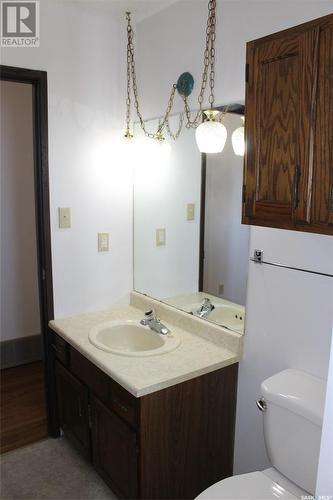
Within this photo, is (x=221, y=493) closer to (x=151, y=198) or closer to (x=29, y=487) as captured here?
(x=29, y=487)

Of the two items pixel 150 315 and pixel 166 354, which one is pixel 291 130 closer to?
pixel 166 354

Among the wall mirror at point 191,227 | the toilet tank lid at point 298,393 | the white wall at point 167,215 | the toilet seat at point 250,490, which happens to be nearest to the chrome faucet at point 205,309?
the wall mirror at point 191,227

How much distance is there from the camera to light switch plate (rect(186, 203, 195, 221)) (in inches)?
86.9

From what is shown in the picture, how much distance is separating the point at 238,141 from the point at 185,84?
→ 0.45m

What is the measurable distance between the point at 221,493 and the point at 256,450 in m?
0.47

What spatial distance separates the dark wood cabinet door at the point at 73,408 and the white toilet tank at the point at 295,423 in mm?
933

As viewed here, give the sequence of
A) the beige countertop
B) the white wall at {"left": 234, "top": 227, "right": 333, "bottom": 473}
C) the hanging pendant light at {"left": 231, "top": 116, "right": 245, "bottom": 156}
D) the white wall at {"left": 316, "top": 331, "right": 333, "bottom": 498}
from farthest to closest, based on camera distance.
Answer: the hanging pendant light at {"left": 231, "top": 116, "right": 245, "bottom": 156}
the beige countertop
the white wall at {"left": 234, "top": 227, "right": 333, "bottom": 473}
the white wall at {"left": 316, "top": 331, "right": 333, "bottom": 498}

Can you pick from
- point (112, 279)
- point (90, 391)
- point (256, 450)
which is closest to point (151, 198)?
point (112, 279)

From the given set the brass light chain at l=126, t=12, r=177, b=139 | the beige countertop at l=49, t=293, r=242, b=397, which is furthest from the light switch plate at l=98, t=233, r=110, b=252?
the brass light chain at l=126, t=12, r=177, b=139

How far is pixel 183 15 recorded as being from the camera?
80.0 inches

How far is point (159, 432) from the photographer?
168 cm

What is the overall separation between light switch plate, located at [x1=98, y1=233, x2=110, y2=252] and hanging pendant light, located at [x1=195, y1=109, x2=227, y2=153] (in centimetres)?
84

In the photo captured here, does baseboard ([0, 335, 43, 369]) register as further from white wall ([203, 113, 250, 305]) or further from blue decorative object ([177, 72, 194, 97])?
blue decorative object ([177, 72, 194, 97])

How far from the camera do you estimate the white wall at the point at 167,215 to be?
2.21m
